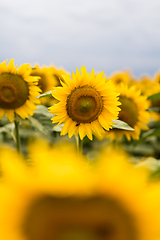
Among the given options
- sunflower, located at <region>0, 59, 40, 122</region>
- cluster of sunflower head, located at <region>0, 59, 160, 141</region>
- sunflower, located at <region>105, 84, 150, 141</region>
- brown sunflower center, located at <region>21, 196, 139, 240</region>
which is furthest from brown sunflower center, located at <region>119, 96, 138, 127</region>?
brown sunflower center, located at <region>21, 196, 139, 240</region>

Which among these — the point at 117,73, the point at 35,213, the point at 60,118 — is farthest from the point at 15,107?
the point at 117,73

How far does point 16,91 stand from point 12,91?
28 millimetres

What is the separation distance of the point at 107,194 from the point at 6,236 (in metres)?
0.09

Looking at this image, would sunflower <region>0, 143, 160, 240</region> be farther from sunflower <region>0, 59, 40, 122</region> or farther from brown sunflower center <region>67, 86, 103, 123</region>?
sunflower <region>0, 59, 40, 122</region>

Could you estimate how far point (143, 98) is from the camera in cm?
196

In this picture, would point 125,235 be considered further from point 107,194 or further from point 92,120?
point 92,120

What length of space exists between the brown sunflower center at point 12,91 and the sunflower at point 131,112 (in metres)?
0.60

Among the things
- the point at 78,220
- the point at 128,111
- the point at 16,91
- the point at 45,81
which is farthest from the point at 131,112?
the point at 78,220

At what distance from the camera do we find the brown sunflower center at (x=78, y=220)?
0.25 m

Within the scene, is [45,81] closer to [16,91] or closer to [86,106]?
[16,91]

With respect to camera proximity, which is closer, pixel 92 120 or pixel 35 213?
pixel 35 213

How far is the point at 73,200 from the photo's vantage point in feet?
0.83

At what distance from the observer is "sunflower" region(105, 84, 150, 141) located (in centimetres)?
184

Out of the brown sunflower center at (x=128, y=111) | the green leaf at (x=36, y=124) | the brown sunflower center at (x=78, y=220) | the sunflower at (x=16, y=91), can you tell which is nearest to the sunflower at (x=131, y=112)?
the brown sunflower center at (x=128, y=111)
